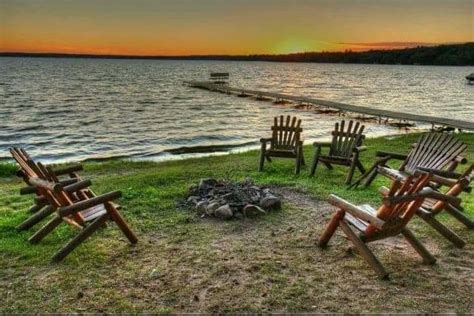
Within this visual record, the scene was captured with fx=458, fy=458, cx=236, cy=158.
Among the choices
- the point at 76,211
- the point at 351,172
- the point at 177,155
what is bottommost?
the point at 177,155

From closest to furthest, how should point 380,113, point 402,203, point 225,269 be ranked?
point 402,203
point 225,269
point 380,113

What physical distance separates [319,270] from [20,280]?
3365 mm

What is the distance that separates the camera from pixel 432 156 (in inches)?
317

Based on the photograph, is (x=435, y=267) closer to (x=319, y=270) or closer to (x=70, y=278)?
(x=319, y=270)

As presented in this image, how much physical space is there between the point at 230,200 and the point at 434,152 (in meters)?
3.72


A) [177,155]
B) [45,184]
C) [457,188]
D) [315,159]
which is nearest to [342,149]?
[315,159]

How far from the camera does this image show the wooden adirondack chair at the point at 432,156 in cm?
754

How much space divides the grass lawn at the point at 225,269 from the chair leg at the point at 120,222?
0.13 metres

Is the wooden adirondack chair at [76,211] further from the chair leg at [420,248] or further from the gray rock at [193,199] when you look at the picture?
the chair leg at [420,248]

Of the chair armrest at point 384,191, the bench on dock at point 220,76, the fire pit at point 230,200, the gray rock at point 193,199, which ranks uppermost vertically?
the chair armrest at point 384,191

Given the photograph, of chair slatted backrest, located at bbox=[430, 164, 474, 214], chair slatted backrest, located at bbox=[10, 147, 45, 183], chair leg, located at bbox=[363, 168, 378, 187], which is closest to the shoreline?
chair leg, located at bbox=[363, 168, 378, 187]

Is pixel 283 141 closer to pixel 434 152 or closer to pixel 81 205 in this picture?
pixel 434 152

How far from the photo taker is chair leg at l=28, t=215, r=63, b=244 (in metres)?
6.10

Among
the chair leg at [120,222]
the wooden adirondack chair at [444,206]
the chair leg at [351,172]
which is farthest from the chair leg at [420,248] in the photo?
the chair leg at [351,172]
